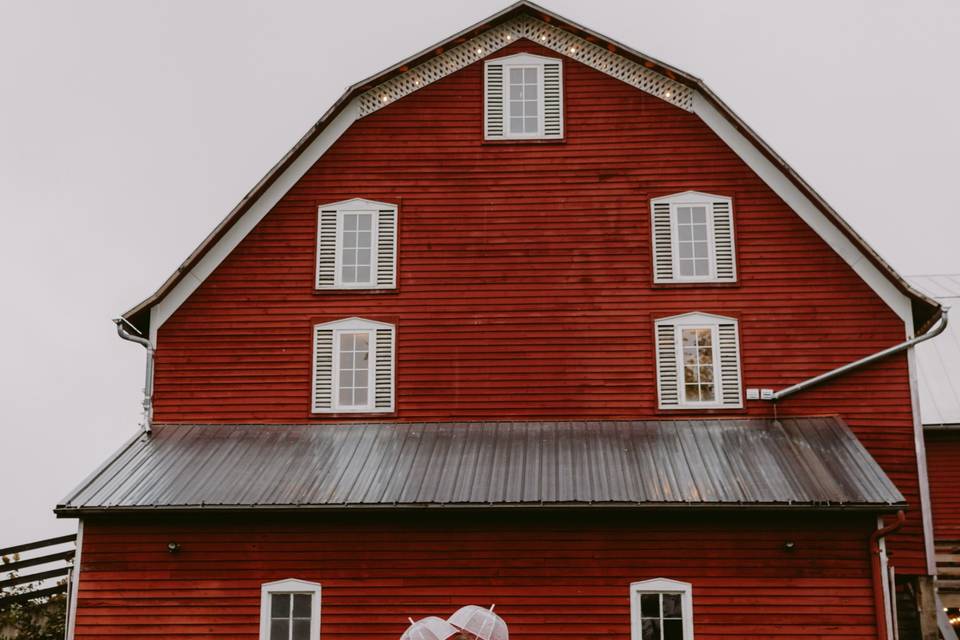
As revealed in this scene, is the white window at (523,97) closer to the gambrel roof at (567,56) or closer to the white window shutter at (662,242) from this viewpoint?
the gambrel roof at (567,56)

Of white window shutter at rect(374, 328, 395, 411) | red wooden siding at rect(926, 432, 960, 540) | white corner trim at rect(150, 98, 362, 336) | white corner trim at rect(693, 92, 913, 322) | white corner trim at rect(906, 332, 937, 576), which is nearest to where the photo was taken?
white corner trim at rect(906, 332, 937, 576)

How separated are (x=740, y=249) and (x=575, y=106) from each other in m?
3.87

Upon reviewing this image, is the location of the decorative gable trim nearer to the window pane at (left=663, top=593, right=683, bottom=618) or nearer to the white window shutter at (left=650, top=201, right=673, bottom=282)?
the white window shutter at (left=650, top=201, right=673, bottom=282)

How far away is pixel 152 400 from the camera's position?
1794 centimetres

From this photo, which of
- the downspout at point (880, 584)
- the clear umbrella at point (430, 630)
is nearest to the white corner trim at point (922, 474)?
the downspout at point (880, 584)

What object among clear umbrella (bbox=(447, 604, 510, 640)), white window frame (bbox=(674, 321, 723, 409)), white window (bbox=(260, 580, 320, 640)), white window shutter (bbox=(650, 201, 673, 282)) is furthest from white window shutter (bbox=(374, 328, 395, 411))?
white window frame (bbox=(674, 321, 723, 409))

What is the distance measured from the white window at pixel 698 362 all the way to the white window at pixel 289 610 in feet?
20.9

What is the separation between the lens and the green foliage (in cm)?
1811

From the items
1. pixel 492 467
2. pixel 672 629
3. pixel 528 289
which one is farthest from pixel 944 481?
pixel 492 467

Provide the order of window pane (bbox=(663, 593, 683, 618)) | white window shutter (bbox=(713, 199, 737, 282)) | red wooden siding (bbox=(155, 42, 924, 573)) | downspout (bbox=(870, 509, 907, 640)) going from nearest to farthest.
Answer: downspout (bbox=(870, 509, 907, 640))
window pane (bbox=(663, 593, 683, 618))
red wooden siding (bbox=(155, 42, 924, 573))
white window shutter (bbox=(713, 199, 737, 282))

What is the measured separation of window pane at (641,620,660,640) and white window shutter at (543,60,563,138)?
843 centimetres

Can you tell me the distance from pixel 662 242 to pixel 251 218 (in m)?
7.14

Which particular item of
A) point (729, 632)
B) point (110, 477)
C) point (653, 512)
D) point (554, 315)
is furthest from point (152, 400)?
point (729, 632)

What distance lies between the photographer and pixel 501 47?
19.2 meters
